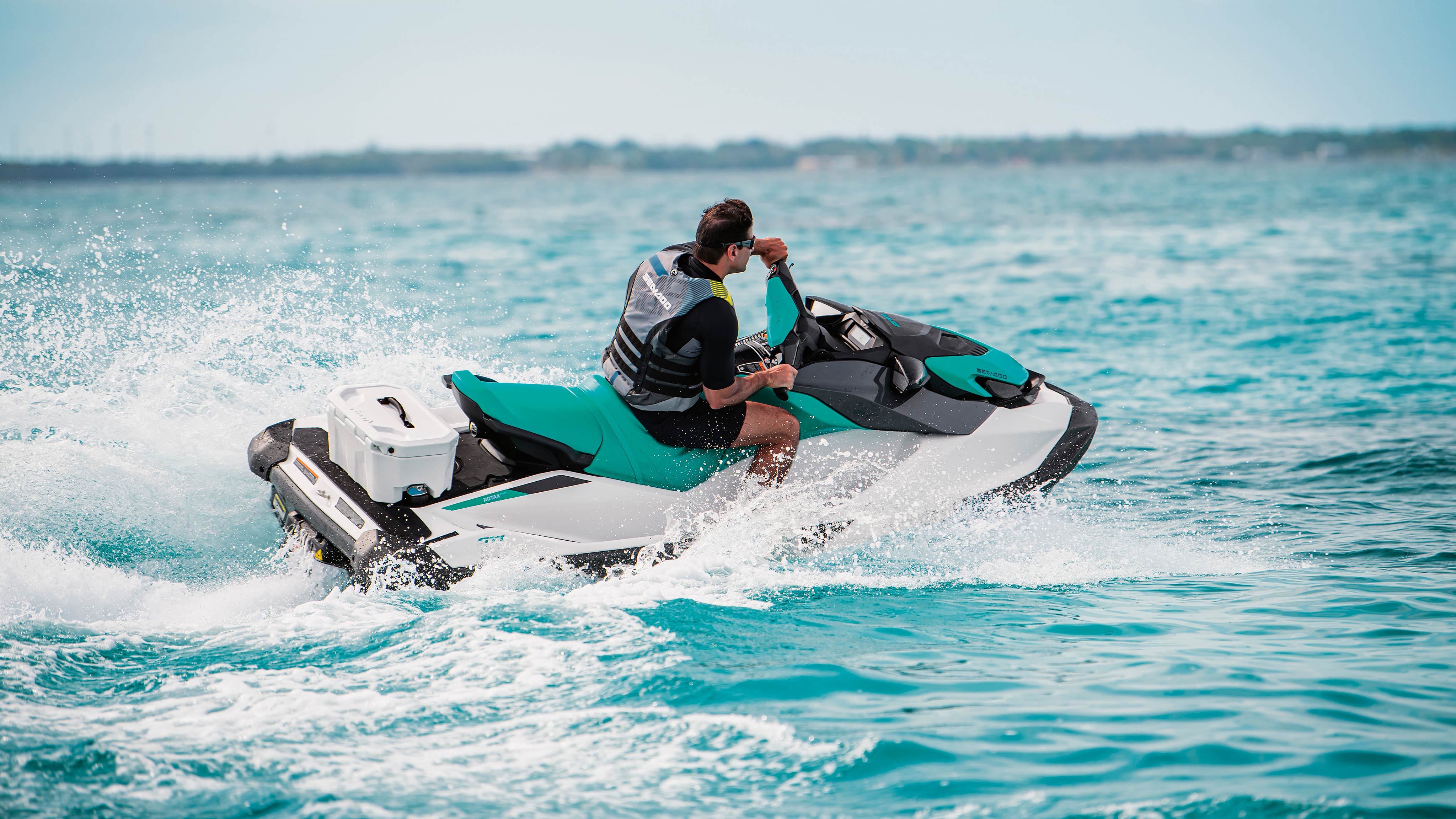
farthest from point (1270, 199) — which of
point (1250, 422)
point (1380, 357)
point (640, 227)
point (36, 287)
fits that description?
point (36, 287)

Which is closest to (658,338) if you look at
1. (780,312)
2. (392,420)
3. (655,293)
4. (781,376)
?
(655,293)

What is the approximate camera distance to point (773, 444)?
4.18 meters

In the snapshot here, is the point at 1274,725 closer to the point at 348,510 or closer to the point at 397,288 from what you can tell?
Result: the point at 348,510

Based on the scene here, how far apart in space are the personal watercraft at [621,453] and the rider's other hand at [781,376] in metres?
0.28

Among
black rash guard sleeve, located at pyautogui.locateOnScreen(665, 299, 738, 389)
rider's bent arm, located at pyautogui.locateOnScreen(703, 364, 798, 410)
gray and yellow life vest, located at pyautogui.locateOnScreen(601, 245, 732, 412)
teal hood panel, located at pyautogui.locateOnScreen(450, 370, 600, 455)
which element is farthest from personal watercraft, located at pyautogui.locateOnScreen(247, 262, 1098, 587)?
black rash guard sleeve, located at pyautogui.locateOnScreen(665, 299, 738, 389)

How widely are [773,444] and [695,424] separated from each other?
0.35 meters

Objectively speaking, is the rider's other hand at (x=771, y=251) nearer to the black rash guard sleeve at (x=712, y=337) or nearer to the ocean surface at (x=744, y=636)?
the black rash guard sleeve at (x=712, y=337)

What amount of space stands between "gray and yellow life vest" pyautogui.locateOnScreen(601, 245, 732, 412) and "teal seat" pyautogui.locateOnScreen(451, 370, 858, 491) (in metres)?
0.10

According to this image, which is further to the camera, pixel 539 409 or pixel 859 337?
pixel 859 337

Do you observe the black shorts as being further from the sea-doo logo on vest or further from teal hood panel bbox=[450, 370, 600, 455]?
the sea-doo logo on vest

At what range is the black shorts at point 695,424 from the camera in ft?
13.1

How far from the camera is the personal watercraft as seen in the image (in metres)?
3.71

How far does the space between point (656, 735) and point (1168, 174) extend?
320ft

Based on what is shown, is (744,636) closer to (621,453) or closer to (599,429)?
(621,453)
